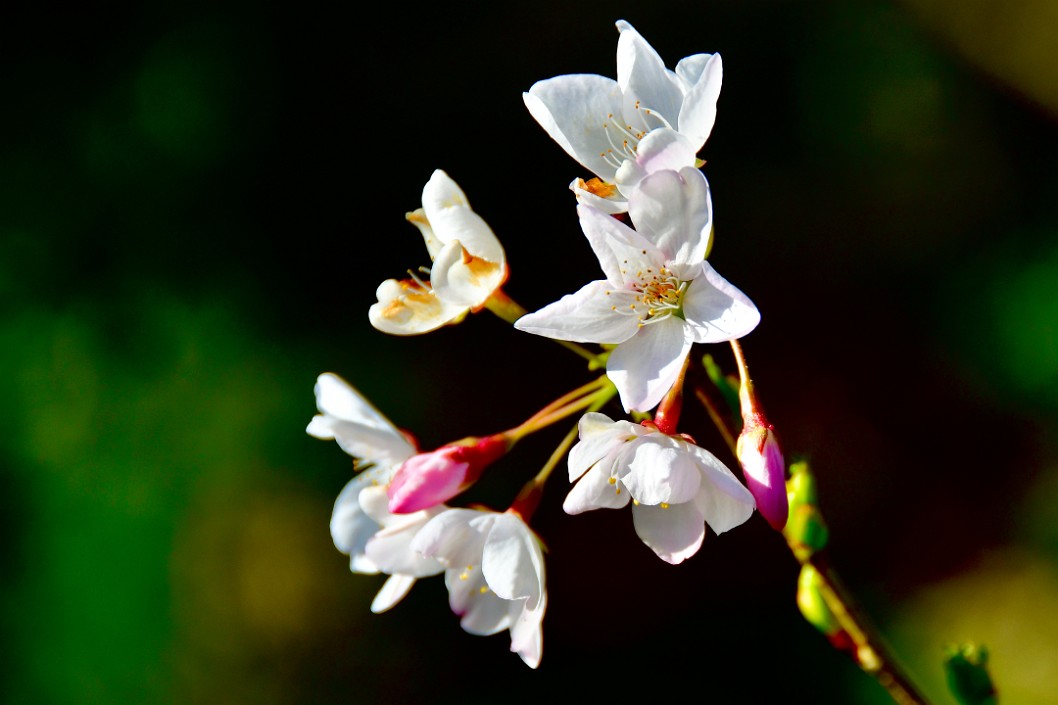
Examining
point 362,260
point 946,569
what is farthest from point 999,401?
point 362,260

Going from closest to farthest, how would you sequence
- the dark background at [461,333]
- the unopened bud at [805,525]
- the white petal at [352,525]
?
the unopened bud at [805,525] < the white petal at [352,525] < the dark background at [461,333]

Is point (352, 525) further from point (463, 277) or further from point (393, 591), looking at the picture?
point (463, 277)

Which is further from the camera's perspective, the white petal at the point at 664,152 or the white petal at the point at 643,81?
the white petal at the point at 643,81

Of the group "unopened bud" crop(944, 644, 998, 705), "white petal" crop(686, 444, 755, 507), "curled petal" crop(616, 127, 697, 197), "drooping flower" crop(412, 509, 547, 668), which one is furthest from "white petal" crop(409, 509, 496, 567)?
"unopened bud" crop(944, 644, 998, 705)

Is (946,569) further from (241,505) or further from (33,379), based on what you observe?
(33,379)

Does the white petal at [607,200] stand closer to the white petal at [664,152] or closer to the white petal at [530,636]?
the white petal at [664,152]

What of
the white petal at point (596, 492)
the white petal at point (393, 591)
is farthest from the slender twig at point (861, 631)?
the white petal at point (393, 591)
